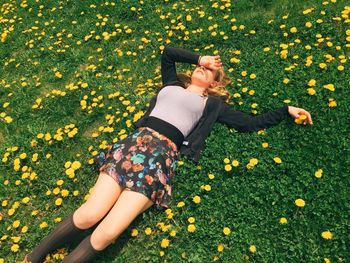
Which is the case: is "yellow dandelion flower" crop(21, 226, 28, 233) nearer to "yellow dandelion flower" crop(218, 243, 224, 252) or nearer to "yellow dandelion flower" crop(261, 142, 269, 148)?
"yellow dandelion flower" crop(218, 243, 224, 252)

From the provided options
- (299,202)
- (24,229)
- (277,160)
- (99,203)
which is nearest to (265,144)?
(277,160)

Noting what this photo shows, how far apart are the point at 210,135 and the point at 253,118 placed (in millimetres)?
632

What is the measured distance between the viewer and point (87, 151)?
210 inches

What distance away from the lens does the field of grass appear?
13.1ft

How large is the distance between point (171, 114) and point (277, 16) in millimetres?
3237

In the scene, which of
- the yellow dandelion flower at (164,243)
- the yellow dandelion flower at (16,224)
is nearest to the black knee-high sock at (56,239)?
the yellow dandelion flower at (16,224)

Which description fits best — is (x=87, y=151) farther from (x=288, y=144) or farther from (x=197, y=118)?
(x=288, y=144)

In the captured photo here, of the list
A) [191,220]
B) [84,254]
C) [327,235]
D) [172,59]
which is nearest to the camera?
[327,235]

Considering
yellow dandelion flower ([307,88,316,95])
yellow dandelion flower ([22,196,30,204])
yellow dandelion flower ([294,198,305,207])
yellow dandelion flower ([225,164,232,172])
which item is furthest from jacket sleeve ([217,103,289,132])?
yellow dandelion flower ([22,196,30,204])

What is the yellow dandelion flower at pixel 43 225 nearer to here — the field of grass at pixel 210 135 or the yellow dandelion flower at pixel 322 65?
the field of grass at pixel 210 135

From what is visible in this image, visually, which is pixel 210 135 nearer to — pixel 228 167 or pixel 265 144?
pixel 228 167

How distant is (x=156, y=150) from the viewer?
421cm

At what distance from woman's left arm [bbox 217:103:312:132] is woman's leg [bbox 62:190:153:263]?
171 cm

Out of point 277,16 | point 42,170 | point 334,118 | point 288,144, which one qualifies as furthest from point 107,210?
point 277,16
